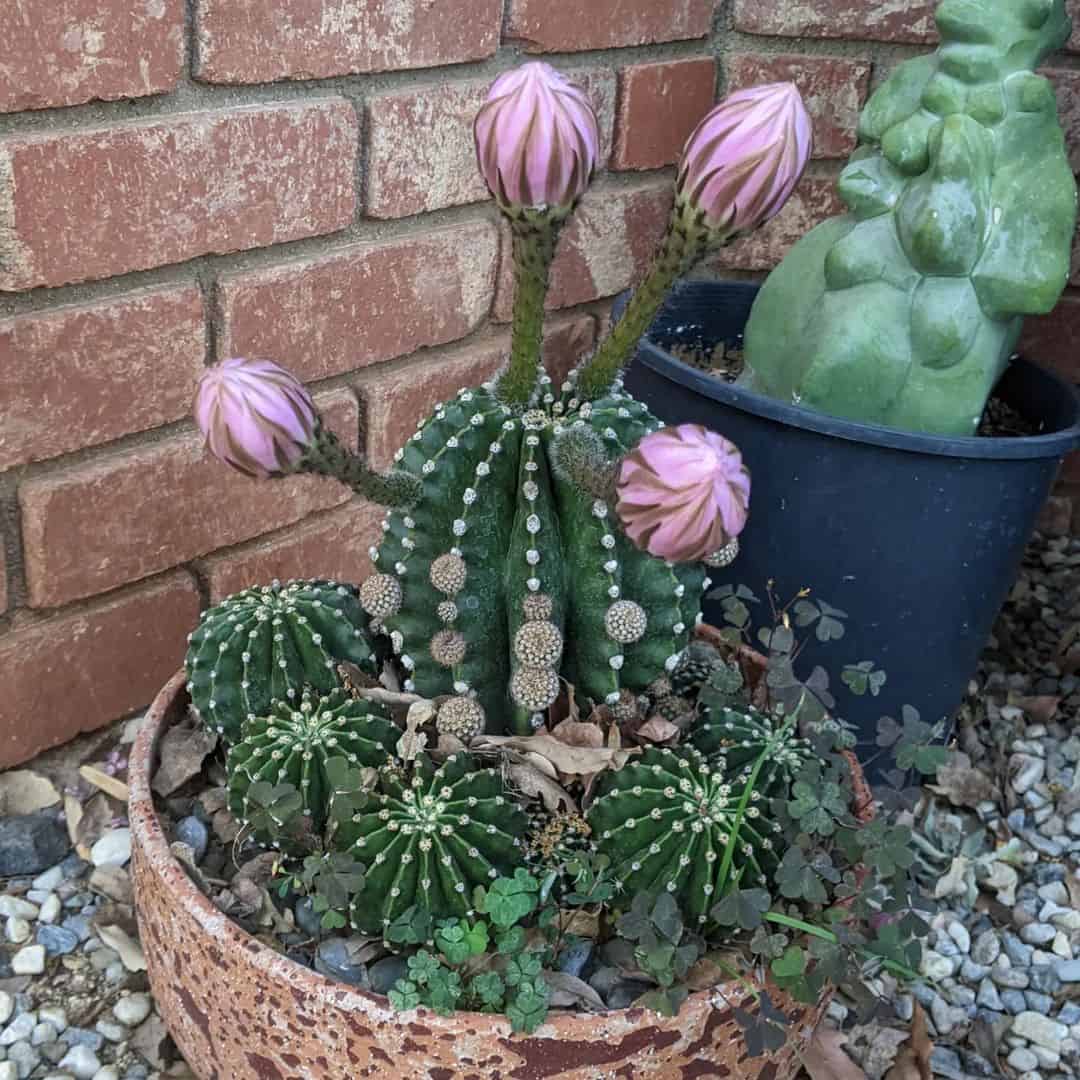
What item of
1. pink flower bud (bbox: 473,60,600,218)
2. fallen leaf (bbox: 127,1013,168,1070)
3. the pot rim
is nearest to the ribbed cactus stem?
pink flower bud (bbox: 473,60,600,218)

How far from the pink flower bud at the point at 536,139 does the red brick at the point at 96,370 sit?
1.47 feet

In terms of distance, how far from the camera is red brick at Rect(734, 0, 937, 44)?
4.34 feet

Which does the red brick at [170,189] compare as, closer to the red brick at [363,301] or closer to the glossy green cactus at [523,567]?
the red brick at [363,301]

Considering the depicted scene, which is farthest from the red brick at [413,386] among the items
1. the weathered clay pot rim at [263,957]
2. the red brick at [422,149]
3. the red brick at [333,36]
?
the weathered clay pot rim at [263,957]

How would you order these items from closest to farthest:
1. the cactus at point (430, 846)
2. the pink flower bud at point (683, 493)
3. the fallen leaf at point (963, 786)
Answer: the pink flower bud at point (683, 493) < the cactus at point (430, 846) < the fallen leaf at point (963, 786)

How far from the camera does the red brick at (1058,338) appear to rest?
147 centimetres

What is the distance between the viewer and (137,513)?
1.03m

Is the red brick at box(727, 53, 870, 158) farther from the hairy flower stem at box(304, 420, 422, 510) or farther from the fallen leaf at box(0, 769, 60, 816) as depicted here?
the fallen leaf at box(0, 769, 60, 816)

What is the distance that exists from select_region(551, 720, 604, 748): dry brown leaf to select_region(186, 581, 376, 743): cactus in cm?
15

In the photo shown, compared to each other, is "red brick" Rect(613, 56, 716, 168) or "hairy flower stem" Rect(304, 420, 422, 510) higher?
"red brick" Rect(613, 56, 716, 168)

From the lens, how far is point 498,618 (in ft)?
2.62

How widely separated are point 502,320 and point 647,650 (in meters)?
0.58

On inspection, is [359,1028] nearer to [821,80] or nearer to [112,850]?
[112,850]

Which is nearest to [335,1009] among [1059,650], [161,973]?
[161,973]
